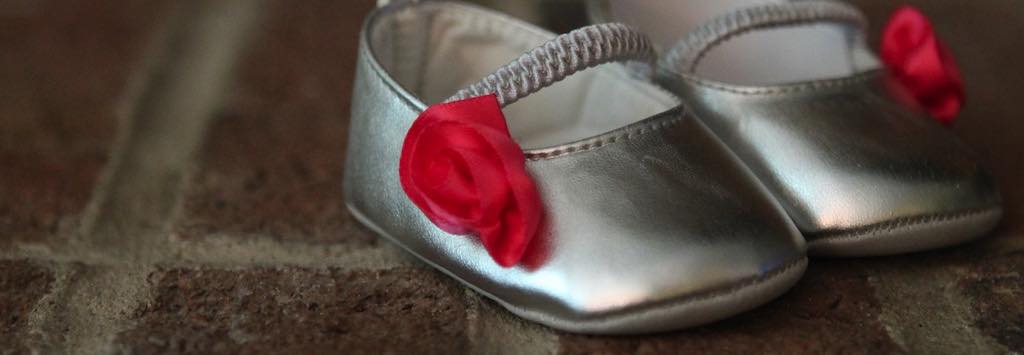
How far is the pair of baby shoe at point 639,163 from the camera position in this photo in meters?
0.65

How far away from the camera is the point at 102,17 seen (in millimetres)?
1202

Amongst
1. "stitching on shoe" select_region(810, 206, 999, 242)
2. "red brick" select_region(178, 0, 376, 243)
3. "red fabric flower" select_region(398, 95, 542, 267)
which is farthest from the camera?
"red brick" select_region(178, 0, 376, 243)

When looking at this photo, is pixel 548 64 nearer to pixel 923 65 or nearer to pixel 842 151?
pixel 842 151

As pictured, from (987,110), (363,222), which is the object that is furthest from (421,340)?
(987,110)

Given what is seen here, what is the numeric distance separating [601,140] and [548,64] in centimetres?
6

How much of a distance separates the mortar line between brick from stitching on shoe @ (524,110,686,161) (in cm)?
28

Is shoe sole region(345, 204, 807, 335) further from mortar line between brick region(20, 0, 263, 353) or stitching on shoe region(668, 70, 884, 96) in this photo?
mortar line between brick region(20, 0, 263, 353)

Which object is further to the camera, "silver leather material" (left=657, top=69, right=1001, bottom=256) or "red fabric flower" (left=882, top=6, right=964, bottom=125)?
"red fabric flower" (left=882, top=6, right=964, bottom=125)

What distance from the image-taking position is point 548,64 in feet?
2.29

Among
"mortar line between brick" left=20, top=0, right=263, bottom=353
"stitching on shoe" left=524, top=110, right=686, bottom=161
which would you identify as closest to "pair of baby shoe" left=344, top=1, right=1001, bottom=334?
"stitching on shoe" left=524, top=110, right=686, bottom=161

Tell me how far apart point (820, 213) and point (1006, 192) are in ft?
0.80

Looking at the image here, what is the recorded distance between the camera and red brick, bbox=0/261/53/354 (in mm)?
690

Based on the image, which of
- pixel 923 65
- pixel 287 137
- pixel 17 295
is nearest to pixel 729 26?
pixel 923 65

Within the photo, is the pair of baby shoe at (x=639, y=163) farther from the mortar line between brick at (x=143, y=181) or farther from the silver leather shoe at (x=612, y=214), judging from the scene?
the mortar line between brick at (x=143, y=181)
